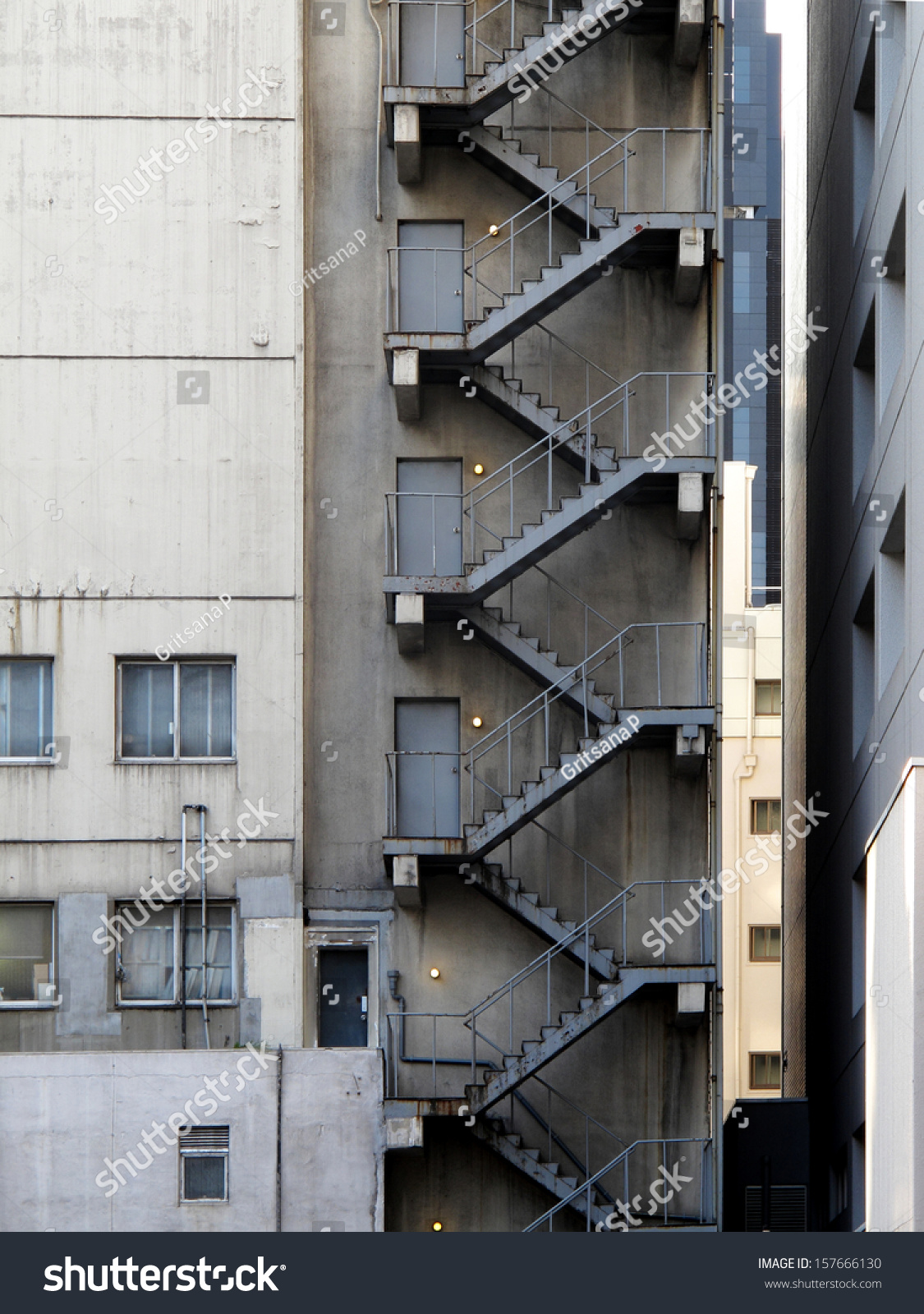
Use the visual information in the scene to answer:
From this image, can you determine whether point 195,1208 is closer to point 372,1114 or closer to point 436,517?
point 372,1114

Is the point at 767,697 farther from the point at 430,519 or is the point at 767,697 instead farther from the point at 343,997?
the point at 343,997

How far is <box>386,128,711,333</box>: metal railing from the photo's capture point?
1085 inches

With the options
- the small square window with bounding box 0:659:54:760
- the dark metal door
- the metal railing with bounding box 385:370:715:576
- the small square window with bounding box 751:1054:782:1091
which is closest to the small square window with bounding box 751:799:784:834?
the small square window with bounding box 751:1054:782:1091

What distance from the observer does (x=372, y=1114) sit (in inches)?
956

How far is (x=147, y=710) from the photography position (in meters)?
26.5

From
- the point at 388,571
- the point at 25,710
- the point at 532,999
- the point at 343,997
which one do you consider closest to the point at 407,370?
the point at 388,571

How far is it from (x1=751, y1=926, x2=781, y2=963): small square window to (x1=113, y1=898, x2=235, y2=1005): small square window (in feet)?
164

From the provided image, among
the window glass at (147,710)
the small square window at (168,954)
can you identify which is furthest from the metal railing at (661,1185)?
the window glass at (147,710)

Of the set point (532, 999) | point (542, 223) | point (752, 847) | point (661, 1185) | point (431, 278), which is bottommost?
point (661, 1185)

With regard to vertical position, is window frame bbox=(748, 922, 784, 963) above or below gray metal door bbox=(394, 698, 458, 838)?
below

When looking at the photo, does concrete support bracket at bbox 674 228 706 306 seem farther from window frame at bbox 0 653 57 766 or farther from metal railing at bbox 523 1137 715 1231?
metal railing at bbox 523 1137 715 1231

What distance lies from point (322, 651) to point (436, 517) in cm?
262

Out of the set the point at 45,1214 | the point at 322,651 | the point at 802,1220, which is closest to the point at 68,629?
the point at 322,651

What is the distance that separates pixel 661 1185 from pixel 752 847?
49069 millimetres
